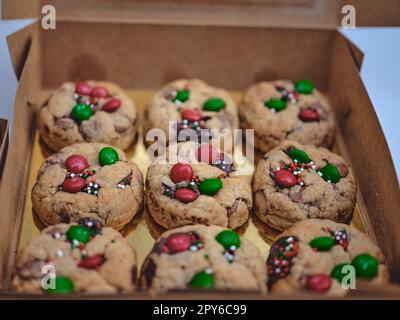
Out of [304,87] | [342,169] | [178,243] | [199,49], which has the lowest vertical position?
[178,243]

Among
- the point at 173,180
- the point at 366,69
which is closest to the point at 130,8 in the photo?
the point at 173,180

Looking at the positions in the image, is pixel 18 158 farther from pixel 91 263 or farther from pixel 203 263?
pixel 203 263

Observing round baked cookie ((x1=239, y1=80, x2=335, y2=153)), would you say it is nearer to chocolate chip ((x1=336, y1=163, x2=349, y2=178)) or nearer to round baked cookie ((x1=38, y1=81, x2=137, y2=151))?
chocolate chip ((x1=336, y1=163, x2=349, y2=178))

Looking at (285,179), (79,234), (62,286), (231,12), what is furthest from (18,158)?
(231,12)

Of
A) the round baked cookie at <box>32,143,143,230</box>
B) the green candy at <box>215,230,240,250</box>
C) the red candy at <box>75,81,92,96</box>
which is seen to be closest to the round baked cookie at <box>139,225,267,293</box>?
the green candy at <box>215,230,240,250</box>

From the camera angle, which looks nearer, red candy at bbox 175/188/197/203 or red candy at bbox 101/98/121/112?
red candy at bbox 175/188/197/203
